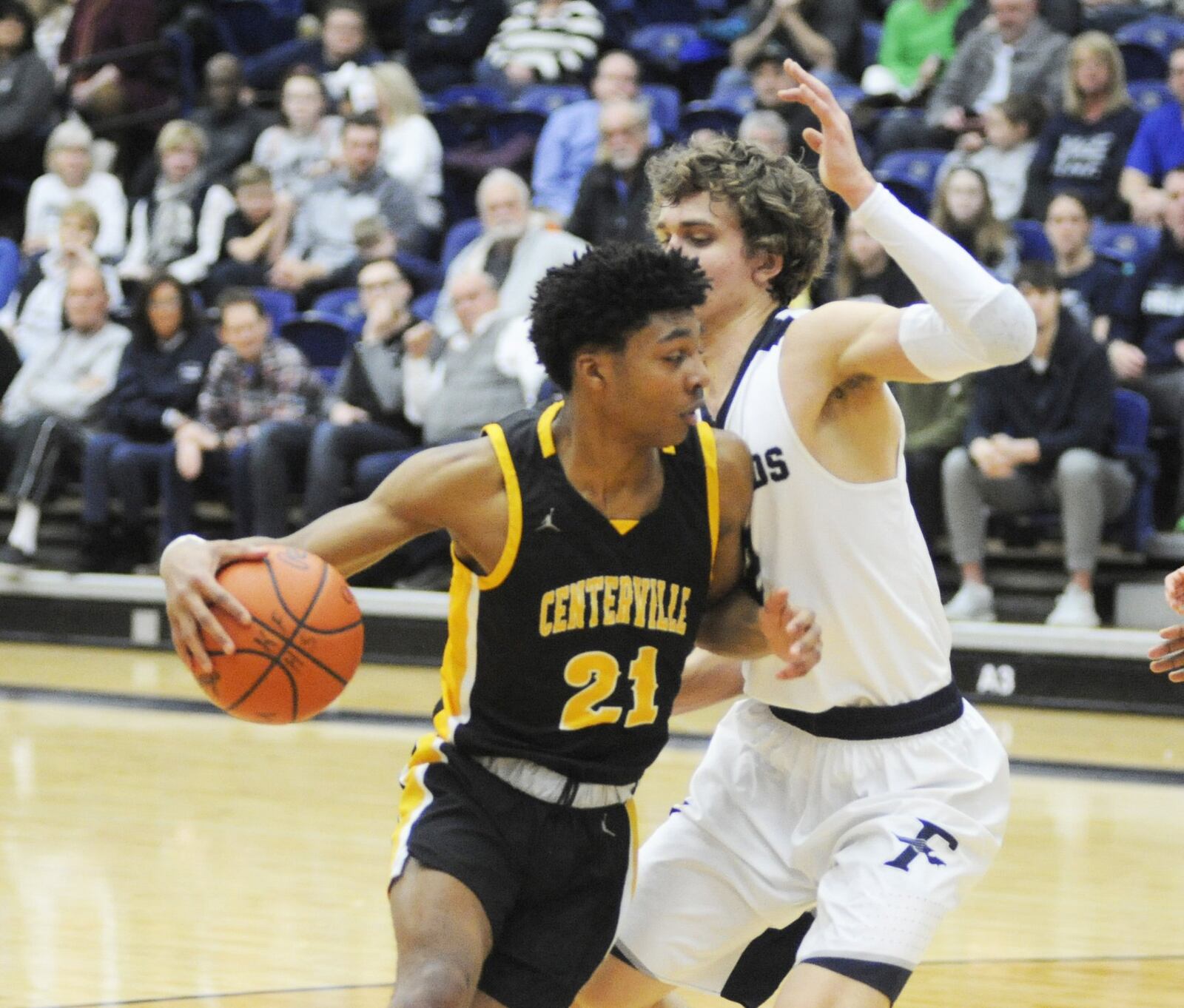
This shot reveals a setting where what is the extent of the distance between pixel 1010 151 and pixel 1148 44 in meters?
1.31

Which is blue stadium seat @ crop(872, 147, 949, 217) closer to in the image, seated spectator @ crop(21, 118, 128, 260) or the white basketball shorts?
seated spectator @ crop(21, 118, 128, 260)

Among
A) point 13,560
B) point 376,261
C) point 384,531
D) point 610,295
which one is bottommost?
point 13,560

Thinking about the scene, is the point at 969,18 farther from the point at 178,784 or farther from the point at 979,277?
the point at 979,277

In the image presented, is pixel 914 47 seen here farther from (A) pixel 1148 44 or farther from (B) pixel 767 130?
(B) pixel 767 130

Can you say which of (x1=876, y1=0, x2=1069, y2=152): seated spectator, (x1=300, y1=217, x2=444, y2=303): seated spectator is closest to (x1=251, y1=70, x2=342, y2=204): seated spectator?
(x1=300, y1=217, x2=444, y2=303): seated spectator

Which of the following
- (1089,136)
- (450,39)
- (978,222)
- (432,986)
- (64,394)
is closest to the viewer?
(432,986)

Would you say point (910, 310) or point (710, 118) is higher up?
point (910, 310)

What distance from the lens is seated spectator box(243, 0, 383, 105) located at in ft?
39.6

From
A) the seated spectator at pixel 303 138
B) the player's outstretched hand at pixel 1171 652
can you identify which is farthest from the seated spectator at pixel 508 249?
the player's outstretched hand at pixel 1171 652

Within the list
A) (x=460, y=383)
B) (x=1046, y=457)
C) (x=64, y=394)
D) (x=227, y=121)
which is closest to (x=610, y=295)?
(x=1046, y=457)

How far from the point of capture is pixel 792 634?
303 centimetres

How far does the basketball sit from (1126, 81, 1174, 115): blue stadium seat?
7.34 m

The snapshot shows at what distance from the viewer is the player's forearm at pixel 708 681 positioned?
3590mm

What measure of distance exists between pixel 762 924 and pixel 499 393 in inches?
231
